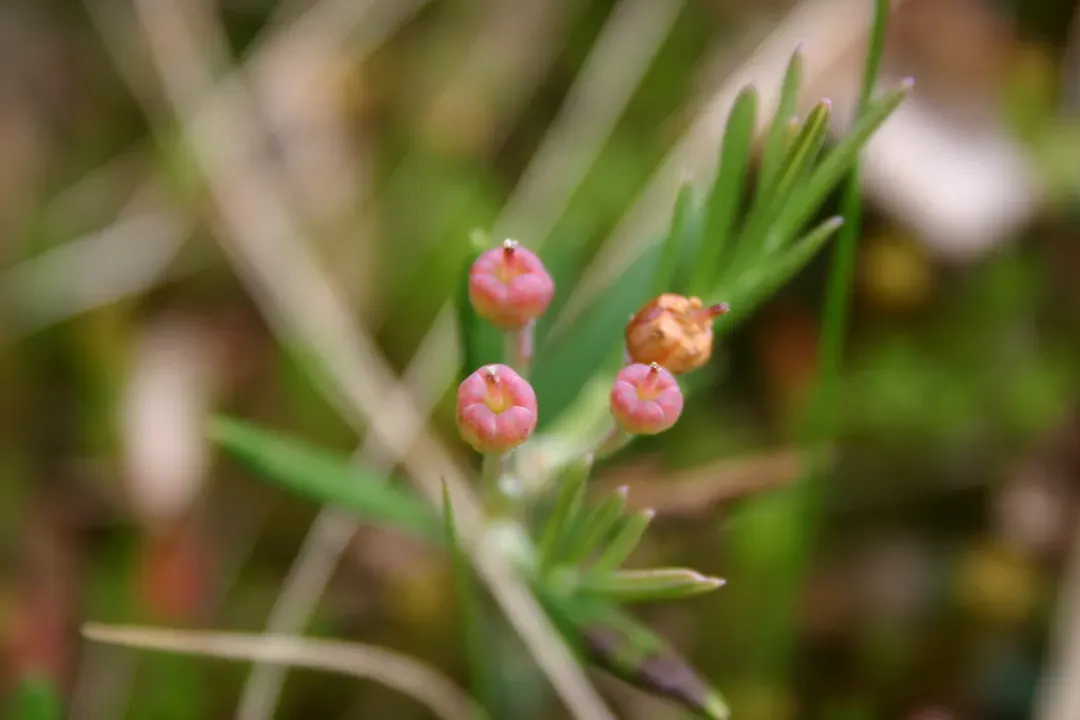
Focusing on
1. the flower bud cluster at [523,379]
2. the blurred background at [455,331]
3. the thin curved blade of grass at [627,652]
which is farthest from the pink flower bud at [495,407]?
the blurred background at [455,331]

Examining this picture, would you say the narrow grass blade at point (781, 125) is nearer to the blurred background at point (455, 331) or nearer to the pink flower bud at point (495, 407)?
the pink flower bud at point (495, 407)

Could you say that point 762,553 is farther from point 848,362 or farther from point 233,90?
point 233,90

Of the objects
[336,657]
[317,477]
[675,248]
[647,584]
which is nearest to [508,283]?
[675,248]

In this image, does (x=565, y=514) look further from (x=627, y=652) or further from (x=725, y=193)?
(x=725, y=193)

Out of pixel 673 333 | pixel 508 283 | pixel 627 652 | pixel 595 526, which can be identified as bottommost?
pixel 627 652

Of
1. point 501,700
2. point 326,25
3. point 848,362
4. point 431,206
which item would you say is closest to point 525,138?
point 431,206
